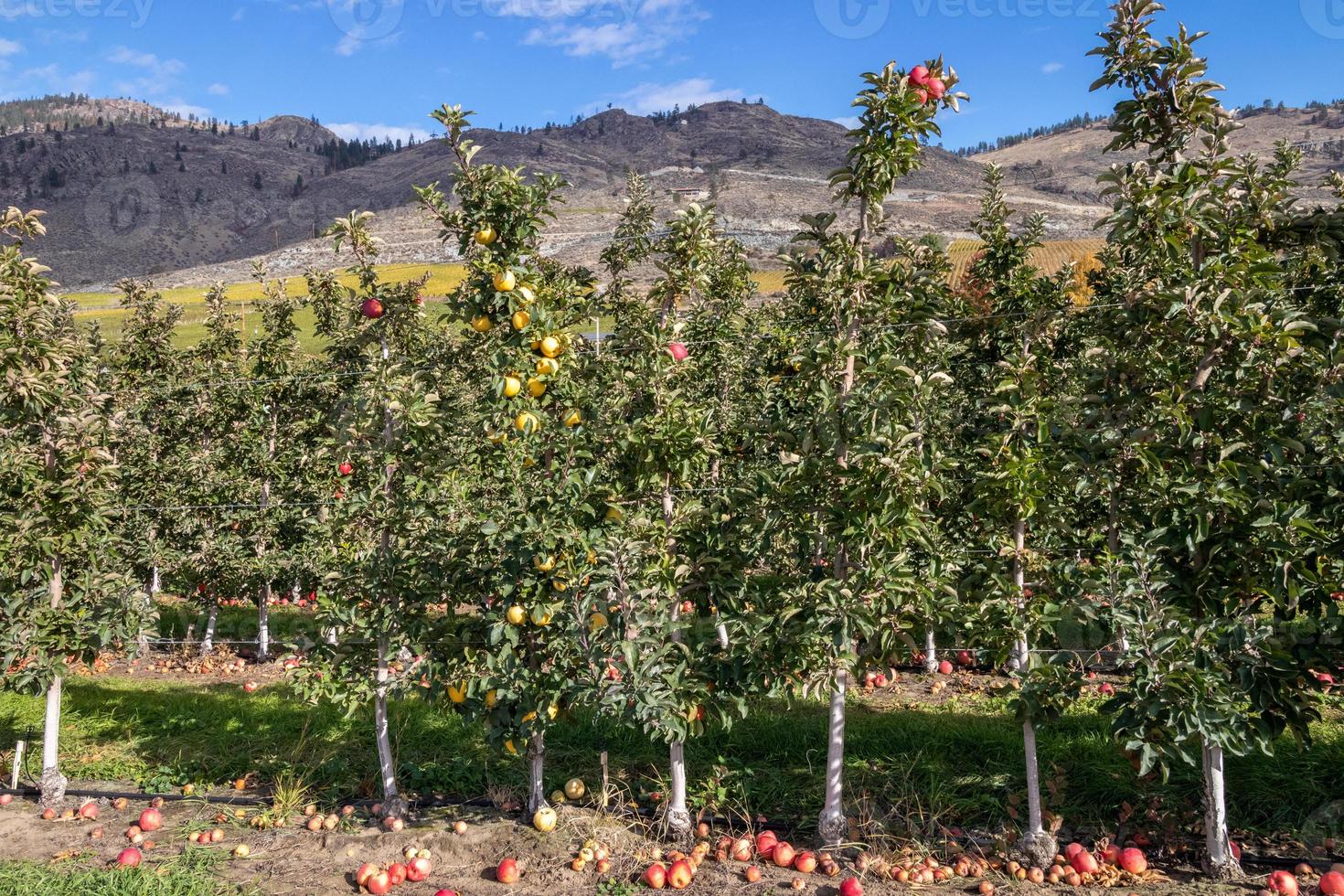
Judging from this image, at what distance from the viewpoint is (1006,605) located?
210 inches

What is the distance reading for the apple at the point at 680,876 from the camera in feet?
17.5

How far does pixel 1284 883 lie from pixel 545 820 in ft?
14.2

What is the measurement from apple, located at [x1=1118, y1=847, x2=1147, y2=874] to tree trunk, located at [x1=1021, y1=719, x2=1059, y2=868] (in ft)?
1.27

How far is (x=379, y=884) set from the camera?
536cm

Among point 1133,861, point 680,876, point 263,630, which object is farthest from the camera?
point 263,630

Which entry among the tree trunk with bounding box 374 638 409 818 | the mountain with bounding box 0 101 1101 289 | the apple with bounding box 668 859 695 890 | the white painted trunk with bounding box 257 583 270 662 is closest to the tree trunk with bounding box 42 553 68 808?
the tree trunk with bounding box 374 638 409 818

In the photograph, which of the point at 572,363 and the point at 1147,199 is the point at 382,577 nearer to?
the point at 572,363

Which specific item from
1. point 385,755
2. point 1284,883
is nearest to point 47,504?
point 385,755

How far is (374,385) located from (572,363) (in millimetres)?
1396

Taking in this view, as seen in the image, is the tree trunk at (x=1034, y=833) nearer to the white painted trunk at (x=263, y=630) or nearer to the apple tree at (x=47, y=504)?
the apple tree at (x=47, y=504)

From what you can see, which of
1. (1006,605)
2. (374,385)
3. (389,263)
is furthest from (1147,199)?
(389,263)

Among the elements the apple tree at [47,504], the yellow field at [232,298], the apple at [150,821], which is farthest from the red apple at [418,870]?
the yellow field at [232,298]

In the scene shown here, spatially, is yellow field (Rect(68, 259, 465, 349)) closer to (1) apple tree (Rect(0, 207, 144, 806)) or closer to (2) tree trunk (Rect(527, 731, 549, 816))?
(1) apple tree (Rect(0, 207, 144, 806))

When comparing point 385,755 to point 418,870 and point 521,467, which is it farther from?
point 521,467
